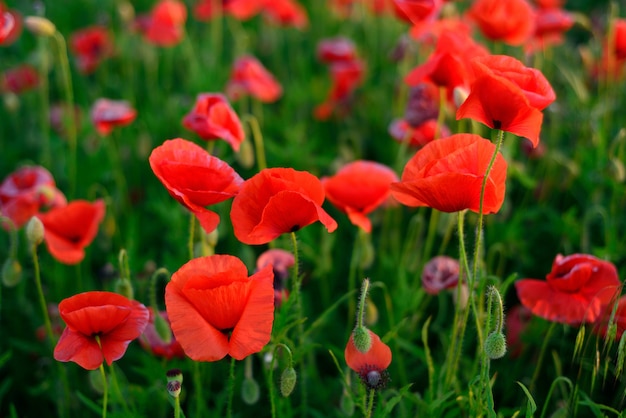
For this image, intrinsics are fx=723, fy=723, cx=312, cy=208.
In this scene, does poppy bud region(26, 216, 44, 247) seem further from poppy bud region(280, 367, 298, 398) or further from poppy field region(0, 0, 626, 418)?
poppy bud region(280, 367, 298, 398)

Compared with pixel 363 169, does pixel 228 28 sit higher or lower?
lower

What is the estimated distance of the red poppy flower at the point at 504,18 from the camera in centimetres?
227

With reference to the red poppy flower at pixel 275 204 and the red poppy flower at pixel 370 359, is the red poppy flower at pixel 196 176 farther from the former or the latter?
the red poppy flower at pixel 370 359

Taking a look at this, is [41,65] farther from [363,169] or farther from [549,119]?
[549,119]

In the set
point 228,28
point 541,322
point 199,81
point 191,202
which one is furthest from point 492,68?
point 228,28

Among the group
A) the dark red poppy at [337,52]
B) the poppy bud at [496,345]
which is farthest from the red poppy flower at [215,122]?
the dark red poppy at [337,52]

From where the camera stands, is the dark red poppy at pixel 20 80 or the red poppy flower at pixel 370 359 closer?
the red poppy flower at pixel 370 359

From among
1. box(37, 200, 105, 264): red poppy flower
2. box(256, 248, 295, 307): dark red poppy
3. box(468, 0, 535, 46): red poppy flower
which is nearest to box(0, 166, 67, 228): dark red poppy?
box(37, 200, 105, 264): red poppy flower

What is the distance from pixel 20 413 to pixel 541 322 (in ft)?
4.82

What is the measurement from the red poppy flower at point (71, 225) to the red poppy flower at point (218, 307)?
660mm

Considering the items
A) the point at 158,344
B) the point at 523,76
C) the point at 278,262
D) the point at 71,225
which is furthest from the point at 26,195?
the point at 523,76

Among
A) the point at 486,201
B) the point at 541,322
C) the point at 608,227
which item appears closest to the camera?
the point at 486,201

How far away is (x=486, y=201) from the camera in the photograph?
139 cm

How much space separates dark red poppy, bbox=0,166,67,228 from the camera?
2.01m
